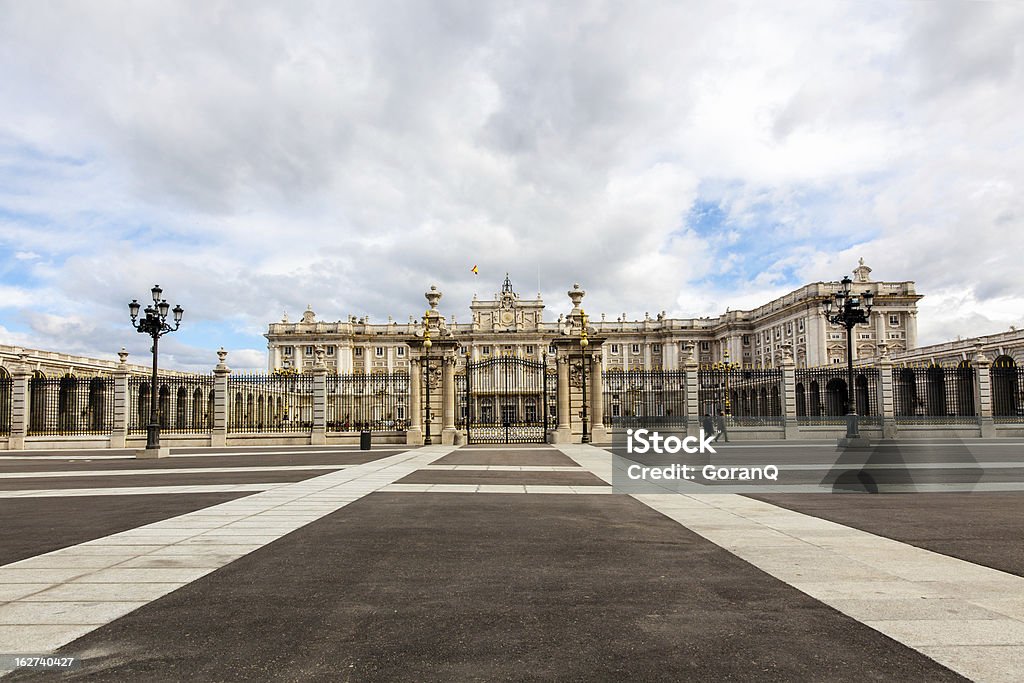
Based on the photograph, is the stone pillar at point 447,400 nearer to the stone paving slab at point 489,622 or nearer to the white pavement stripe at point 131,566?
the white pavement stripe at point 131,566

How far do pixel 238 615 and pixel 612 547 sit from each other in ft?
14.7

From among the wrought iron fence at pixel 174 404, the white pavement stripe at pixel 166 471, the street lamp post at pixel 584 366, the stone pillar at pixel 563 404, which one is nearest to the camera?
the white pavement stripe at pixel 166 471

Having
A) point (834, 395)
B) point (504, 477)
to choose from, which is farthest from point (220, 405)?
point (834, 395)

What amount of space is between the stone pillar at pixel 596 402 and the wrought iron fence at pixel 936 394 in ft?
57.0

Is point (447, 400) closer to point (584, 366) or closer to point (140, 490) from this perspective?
point (584, 366)

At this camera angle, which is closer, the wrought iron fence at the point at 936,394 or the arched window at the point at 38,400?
the arched window at the point at 38,400

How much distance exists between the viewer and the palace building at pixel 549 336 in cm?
11000

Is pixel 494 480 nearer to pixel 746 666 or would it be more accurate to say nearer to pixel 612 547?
pixel 612 547

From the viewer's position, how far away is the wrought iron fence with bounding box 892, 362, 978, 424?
38312mm

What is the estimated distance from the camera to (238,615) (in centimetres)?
560

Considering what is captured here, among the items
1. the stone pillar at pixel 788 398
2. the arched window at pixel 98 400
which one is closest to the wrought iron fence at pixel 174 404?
the arched window at pixel 98 400

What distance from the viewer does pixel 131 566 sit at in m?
7.35

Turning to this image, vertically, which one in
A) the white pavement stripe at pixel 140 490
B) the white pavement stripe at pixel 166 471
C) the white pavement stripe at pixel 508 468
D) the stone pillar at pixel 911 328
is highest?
the stone pillar at pixel 911 328

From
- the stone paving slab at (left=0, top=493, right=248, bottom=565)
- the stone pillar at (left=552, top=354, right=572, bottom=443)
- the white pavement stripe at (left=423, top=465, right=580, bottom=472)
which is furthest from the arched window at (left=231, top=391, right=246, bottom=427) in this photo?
the stone paving slab at (left=0, top=493, right=248, bottom=565)
